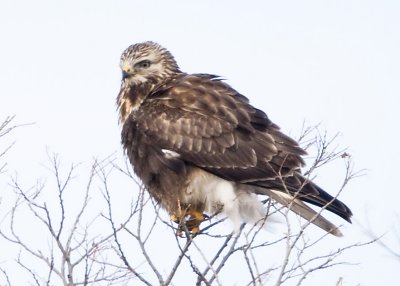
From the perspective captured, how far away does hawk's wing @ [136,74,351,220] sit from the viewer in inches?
325

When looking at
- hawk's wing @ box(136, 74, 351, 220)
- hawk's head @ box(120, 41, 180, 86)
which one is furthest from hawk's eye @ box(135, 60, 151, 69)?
hawk's wing @ box(136, 74, 351, 220)

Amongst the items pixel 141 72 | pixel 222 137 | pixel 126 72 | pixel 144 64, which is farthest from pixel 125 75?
pixel 222 137

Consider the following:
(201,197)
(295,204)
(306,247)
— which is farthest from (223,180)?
(306,247)

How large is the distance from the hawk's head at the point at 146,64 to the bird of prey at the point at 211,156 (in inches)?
→ 20.6

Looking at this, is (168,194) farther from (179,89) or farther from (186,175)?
(179,89)

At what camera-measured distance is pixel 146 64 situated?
952 centimetres

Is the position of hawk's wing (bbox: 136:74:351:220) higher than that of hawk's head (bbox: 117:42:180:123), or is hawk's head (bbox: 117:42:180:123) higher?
hawk's head (bbox: 117:42:180:123)

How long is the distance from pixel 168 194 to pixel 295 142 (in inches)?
54.4

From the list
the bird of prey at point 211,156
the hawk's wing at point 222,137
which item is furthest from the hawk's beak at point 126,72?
the hawk's wing at point 222,137

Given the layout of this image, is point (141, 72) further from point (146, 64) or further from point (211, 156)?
point (211, 156)

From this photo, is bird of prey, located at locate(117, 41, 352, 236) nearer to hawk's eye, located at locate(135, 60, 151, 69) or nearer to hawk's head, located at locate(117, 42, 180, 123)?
hawk's head, located at locate(117, 42, 180, 123)

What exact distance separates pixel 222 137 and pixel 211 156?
0.81 ft

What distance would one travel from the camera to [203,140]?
8.43 m

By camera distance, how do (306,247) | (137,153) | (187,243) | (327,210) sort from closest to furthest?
(306,247) → (187,243) → (327,210) → (137,153)
